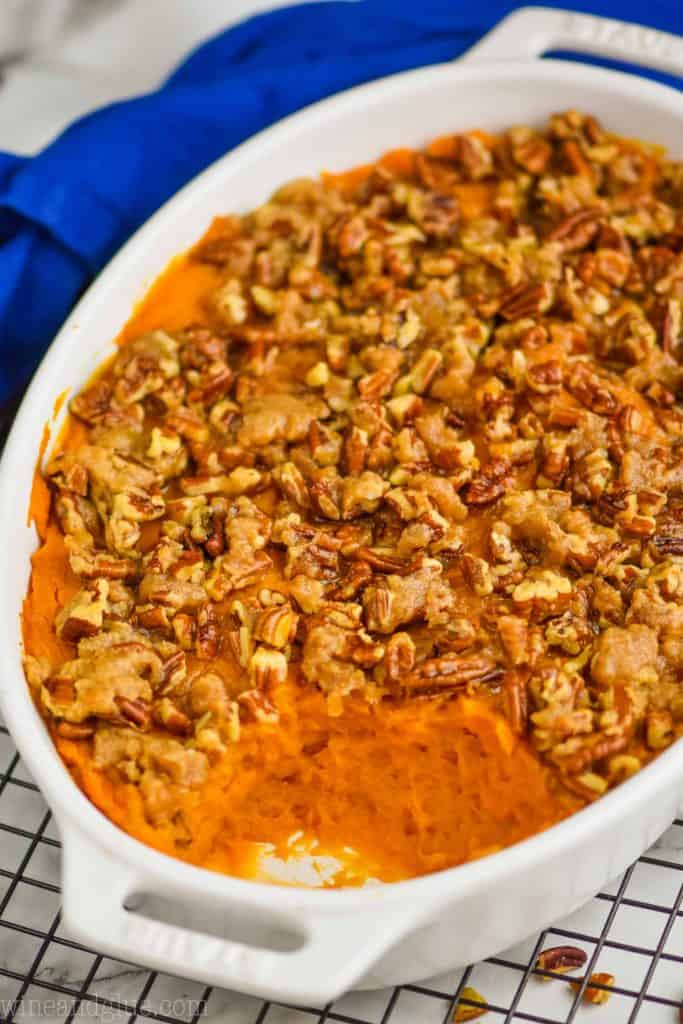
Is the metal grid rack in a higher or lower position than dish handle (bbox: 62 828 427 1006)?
lower

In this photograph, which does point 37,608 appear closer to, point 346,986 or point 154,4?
point 346,986

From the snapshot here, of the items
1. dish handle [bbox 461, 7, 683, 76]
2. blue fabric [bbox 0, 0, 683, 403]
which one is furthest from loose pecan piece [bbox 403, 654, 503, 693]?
dish handle [bbox 461, 7, 683, 76]

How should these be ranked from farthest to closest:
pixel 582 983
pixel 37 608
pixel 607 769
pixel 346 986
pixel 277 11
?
pixel 277 11
pixel 37 608
pixel 582 983
pixel 607 769
pixel 346 986

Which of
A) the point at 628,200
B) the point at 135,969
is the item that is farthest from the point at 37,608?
the point at 628,200

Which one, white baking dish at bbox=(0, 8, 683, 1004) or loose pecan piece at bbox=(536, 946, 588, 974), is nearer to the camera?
white baking dish at bbox=(0, 8, 683, 1004)

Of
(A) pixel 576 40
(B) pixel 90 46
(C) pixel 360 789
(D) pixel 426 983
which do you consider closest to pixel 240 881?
(C) pixel 360 789

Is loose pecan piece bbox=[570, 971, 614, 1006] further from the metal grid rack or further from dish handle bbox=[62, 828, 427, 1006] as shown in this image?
dish handle bbox=[62, 828, 427, 1006]
